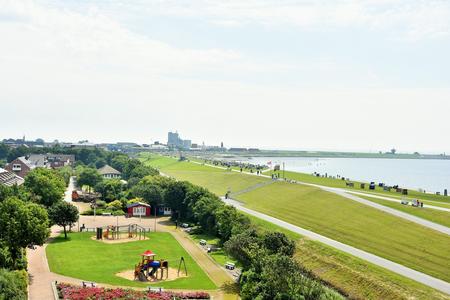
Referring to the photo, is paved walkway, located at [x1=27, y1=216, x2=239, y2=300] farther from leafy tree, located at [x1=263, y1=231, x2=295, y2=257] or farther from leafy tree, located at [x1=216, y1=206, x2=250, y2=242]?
leafy tree, located at [x1=263, y1=231, x2=295, y2=257]

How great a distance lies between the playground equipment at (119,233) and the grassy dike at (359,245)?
1907cm

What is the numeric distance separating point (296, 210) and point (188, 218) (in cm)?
1898

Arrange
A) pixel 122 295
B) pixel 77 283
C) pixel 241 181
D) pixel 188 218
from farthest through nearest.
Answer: pixel 241 181, pixel 188 218, pixel 77 283, pixel 122 295

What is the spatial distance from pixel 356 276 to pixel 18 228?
3368 cm

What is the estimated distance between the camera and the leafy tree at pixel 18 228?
46656mm

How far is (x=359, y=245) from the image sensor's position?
2194 inches

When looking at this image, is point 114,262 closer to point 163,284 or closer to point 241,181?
point 163,284

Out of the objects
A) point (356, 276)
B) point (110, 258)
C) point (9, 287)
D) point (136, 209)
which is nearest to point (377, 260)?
point (356, 276)

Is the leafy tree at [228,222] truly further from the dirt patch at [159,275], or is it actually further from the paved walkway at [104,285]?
the dirt patch at [159,275]

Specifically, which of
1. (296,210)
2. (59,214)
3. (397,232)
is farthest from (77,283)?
(296,210)

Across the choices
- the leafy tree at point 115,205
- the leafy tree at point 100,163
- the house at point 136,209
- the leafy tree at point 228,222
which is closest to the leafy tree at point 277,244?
the leafy tree at point 228,222

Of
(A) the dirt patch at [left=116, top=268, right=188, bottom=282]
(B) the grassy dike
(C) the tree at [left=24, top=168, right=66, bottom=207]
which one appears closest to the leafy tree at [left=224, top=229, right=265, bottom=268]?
(A) the dirt patch at [left=116, top=268, right=188, bottom=282]

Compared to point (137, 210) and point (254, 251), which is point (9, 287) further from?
point (137, 210)

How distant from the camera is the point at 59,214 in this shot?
66875 millimetres
